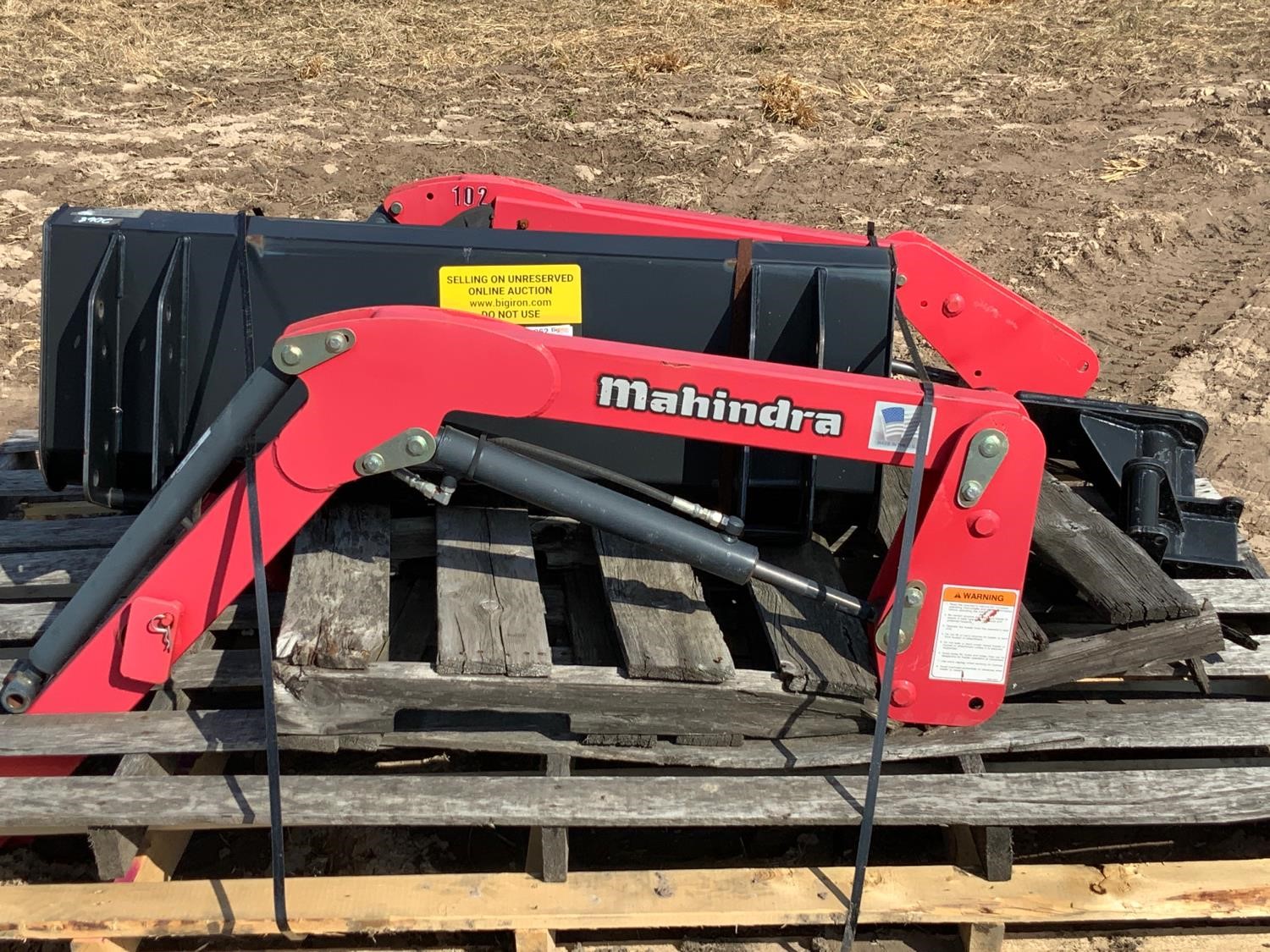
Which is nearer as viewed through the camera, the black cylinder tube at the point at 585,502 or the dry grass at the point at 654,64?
the black cylinder tube at the point at 585,502

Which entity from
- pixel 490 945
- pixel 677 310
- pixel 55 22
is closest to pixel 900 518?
pixel 677 310

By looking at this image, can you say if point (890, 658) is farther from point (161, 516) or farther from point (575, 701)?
point (161, 516)

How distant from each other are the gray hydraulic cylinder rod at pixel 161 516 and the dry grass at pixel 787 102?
694 cm

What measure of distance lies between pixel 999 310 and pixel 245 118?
6.67 metres

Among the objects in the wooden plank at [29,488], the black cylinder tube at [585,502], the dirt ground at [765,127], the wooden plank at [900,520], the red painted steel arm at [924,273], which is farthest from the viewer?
the dirt ground at [765,127]

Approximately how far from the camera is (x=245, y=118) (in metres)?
8.52

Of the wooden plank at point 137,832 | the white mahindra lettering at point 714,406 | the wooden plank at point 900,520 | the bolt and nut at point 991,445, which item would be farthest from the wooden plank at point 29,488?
the bolt and nut at point 991,445

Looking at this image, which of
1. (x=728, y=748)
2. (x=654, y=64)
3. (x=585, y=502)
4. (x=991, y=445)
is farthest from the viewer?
(x=654, y=64)

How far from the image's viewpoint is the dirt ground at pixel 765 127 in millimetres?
6684

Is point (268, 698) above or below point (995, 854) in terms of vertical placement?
above

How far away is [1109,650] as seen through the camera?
294cm

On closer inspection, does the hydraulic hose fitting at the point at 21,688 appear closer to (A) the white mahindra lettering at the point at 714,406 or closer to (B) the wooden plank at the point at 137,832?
(B) the wooden plank at the point at 137,832

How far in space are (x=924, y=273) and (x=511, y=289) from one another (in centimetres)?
131

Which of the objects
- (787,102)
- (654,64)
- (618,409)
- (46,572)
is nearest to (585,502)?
(618,409)
